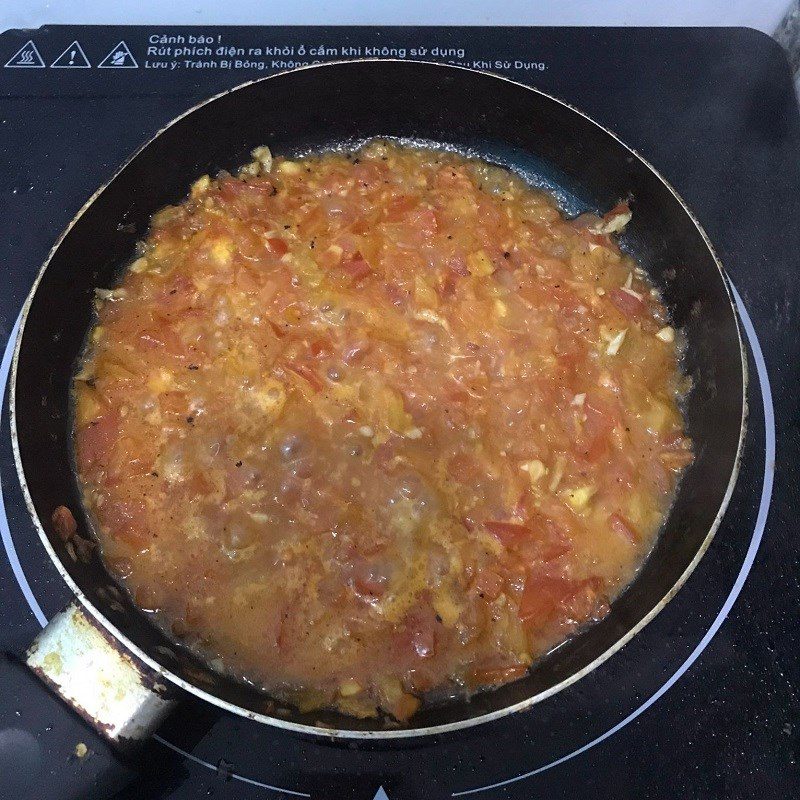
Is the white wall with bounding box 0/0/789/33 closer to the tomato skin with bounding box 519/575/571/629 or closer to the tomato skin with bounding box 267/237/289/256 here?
the tomato skin with bounding box 267/237/289/256

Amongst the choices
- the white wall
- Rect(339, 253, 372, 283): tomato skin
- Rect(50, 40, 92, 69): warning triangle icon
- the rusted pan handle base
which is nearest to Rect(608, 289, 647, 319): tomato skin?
Rect(339, 253, 372, 283): tomato skin

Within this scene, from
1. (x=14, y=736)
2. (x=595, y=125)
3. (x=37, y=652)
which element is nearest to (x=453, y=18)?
(x=595, y=125)

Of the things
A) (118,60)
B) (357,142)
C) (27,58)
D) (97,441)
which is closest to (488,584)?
(97,441)

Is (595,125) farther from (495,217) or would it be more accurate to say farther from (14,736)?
(14,736)

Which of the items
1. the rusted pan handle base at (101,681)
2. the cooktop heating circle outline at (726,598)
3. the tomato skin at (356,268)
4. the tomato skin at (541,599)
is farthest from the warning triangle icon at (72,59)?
the tomato skin at (541,599)

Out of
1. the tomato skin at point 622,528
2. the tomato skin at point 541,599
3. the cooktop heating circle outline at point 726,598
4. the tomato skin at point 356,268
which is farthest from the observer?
the tomato skin at point 356,268

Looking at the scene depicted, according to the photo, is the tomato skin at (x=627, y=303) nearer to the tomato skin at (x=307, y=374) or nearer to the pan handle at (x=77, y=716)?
the tomato skin at (x=307, y=374)
